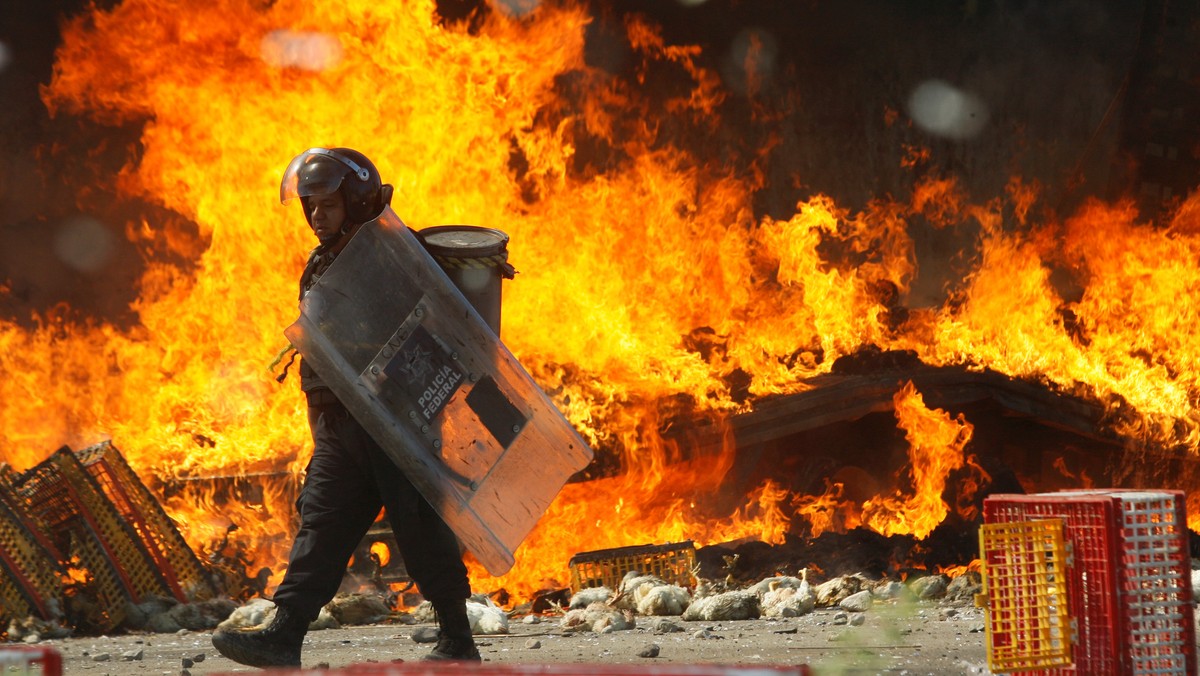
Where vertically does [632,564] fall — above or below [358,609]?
above

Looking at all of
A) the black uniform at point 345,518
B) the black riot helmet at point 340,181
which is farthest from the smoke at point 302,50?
Answer: the black uniform at point 345,518

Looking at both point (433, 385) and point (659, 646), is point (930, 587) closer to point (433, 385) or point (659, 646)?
point (659, 646)

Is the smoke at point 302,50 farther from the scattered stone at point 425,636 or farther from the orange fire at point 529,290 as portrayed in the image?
the scattered stone at point 425,636

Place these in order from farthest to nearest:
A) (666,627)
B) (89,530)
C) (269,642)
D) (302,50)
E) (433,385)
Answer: (302,50) < (89,530) < (666,627) < (433,385) < (269,642)

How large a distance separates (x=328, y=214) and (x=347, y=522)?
42.4 inches

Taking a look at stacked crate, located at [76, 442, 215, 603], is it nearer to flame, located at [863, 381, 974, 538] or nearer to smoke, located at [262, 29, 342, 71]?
smoke, located at [262, 29, 342, 71]

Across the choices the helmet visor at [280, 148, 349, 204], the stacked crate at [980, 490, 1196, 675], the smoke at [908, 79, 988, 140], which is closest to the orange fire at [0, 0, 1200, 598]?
the smoke at [908, 79, 988, 140]

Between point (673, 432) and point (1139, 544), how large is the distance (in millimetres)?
5315

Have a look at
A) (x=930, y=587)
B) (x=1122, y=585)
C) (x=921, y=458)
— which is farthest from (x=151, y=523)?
(x=1122, y=585)

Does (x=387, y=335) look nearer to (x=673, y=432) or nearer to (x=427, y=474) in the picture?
(x=427, y=474)

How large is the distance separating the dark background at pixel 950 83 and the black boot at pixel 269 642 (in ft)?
24.4

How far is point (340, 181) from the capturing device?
460cm

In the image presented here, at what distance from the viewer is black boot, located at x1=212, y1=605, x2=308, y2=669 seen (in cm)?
430

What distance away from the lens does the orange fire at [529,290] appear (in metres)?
8.96
